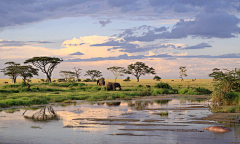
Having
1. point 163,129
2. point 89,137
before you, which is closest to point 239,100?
point 163,129

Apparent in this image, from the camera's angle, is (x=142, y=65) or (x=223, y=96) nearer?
(x=223, y=96)

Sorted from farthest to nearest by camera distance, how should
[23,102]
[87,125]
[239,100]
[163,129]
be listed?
[23,102]
[239,100]
[87,125]
[163,129]

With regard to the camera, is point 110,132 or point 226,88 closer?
point 110,132

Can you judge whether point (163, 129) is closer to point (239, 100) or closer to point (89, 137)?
point (89, 137)

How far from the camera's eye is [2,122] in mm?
14695

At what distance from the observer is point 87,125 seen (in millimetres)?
13672

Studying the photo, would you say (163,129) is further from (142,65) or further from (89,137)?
(142,65)

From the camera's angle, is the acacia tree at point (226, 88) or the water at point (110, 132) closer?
the water at point (110, 132)

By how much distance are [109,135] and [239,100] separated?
45.4ft

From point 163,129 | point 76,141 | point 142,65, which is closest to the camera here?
point 76,141

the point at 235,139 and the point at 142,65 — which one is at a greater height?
the point at 142,65

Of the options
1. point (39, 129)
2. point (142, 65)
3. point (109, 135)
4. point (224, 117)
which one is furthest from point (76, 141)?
point (142, 65)

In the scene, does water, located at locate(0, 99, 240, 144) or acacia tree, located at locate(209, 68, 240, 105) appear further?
acacia tree, located at locate(209, 68, 240, 105)

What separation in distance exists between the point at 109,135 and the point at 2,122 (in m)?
6.90
